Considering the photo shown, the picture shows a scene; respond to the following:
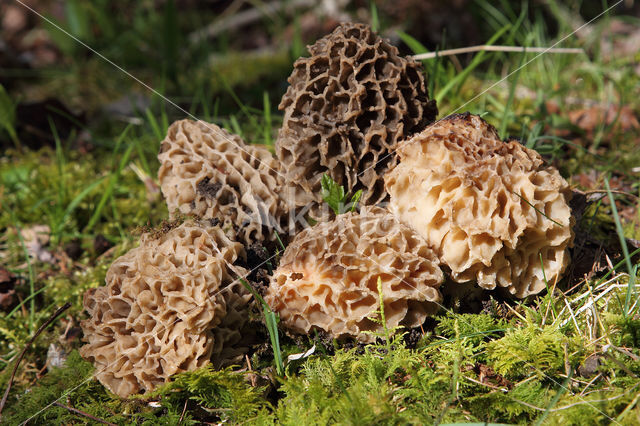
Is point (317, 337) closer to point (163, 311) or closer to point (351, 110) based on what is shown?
point (163, 311)

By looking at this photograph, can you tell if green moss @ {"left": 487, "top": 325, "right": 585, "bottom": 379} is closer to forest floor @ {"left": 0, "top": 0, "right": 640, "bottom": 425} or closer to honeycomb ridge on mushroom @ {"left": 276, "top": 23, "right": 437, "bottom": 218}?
forest floor @ {"left": 0, "top": 0, "right": 640, "bottom": 425}

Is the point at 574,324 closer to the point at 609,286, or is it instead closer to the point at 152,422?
the point at 609,286

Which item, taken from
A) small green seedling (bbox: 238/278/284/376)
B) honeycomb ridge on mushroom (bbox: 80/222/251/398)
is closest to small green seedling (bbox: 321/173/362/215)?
honeycomb ridge on mushroom (bbox: 80/222/251/398)

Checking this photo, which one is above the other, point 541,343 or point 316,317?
point 316,317

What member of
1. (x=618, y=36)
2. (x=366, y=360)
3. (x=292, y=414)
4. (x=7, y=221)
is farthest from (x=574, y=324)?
(x=618, y=36)

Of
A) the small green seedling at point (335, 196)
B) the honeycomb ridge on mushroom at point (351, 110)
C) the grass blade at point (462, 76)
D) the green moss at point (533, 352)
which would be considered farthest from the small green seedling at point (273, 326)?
the grass blade at point (462, 76)

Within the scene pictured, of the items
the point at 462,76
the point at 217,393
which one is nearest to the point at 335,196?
the point at 217,393

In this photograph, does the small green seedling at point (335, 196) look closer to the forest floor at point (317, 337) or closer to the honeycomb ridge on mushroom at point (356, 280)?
the honeycomb ridge on mushroom at point (356, 280)
